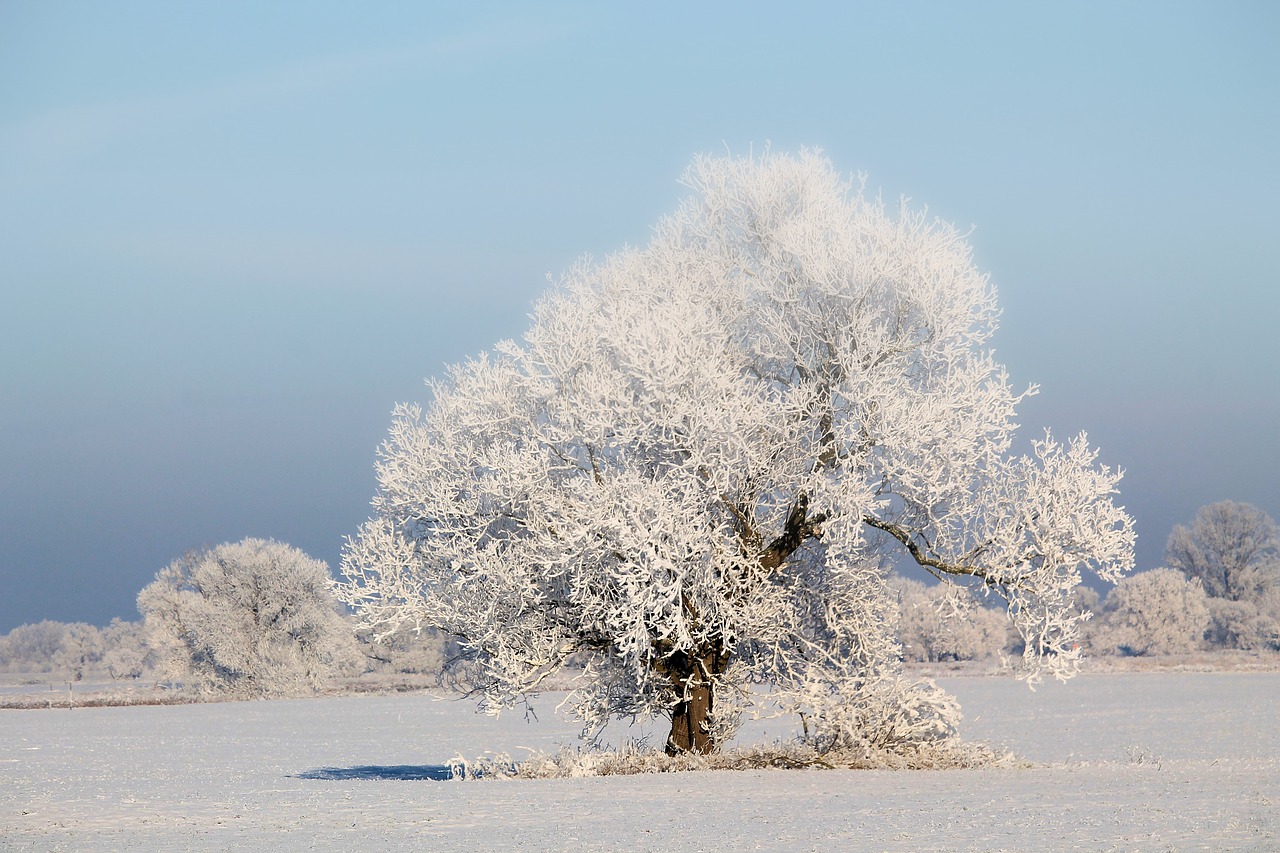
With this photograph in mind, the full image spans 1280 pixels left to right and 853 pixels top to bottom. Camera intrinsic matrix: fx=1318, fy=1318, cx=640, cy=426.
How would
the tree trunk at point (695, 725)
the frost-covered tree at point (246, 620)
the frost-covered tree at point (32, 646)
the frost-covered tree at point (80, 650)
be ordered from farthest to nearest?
the frost-covered tree at point (32, 646) → the frost-covered tree at point (80, 650) → the frost-covered tree at point (246, 620) → the tree trunk at point (695, 725)

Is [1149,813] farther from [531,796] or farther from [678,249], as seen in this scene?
[678,249]

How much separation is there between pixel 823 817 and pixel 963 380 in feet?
20.3

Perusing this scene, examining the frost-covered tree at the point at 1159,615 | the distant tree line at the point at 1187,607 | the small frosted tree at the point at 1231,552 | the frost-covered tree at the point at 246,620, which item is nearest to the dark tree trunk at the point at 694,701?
the frost-covered tree at the point at 246,620

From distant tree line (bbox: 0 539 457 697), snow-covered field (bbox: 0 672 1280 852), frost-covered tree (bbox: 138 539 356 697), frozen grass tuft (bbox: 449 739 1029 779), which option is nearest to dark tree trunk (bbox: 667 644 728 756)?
frozen grass tuft (bbox: 449 739 1029 779)

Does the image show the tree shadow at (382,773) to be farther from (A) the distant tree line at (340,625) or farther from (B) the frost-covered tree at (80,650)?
(B) the frost-covered tree at (80,650)

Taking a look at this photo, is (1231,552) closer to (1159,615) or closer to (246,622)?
(1159,615)

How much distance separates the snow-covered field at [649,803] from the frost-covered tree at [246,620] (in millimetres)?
22065

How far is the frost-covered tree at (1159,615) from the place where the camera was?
74.9m

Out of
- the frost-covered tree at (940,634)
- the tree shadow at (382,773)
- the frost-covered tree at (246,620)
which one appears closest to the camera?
the tree shadow at (382,773)

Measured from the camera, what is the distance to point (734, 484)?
15930 mm

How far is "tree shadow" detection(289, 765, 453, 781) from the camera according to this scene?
66.0 feet

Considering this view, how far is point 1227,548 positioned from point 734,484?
3177 inches

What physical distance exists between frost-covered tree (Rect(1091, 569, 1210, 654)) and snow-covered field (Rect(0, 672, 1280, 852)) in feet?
162

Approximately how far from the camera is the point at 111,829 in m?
12.9
